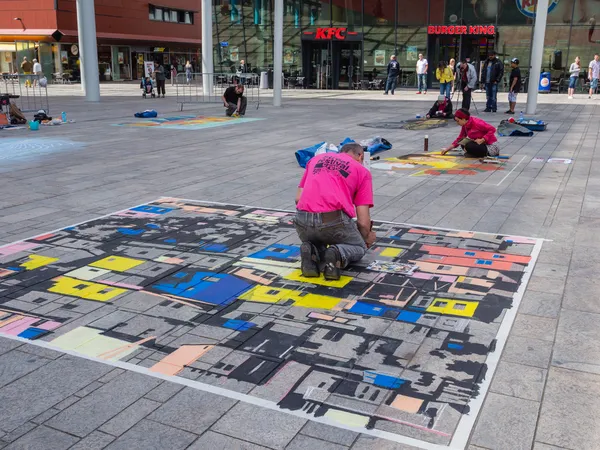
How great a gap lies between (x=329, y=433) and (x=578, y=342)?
→ 86.7 inches

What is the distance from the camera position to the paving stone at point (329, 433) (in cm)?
335

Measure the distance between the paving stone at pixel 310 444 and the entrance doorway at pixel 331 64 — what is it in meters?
35.5

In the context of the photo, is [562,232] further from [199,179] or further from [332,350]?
[199,179]

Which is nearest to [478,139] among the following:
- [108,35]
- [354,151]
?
[354,151]

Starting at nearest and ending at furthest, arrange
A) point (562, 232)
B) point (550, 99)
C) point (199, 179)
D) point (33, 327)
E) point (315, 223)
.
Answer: point (33, 327), point (315, 223), point (562, 232), point (199, 179), point (550, 99)

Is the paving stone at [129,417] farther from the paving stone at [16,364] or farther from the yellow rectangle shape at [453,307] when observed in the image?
the yellow rectangle shape at [453,307]

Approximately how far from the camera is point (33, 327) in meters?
4.77

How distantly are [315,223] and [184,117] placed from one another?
16.0m

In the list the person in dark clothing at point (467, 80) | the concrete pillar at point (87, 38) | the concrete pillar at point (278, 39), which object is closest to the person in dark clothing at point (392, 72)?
the concrete pillar at point (278, 39)

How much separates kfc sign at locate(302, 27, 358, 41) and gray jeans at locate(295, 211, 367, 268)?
32518 millimetres

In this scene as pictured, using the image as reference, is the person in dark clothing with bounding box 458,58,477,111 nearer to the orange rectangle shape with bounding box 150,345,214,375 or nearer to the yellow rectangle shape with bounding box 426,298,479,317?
the yellow rectangle shape with bounding box 426,298,479,317

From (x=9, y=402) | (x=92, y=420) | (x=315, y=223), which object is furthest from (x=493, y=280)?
(x=9, y=402)

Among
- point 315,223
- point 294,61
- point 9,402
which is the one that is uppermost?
point 294,61

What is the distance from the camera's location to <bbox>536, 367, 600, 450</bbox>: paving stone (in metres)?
3.35
